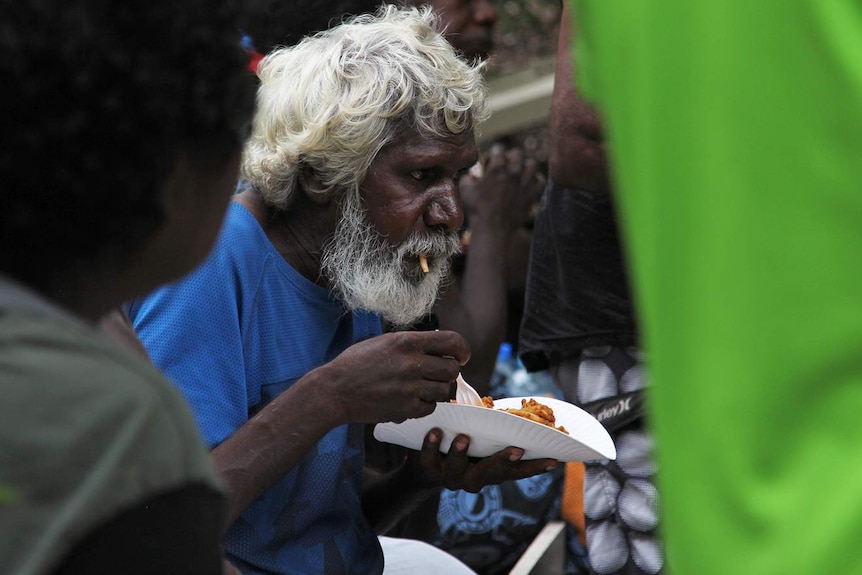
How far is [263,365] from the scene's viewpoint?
235cm

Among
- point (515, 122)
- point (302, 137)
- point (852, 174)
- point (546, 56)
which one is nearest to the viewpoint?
point (852, 174)

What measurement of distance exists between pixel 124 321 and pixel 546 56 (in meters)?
5.16

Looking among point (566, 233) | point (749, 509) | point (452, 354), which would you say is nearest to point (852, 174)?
point (749, 509)

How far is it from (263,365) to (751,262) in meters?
1.56

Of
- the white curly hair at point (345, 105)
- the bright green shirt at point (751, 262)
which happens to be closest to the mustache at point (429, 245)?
the white curly hair at point (345, 105)

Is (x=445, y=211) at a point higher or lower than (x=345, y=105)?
lower

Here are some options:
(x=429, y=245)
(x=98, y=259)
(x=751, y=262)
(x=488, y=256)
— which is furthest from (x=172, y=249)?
(x=488, y=256)

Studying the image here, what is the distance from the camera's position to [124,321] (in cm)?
177

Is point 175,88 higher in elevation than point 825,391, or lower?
higher

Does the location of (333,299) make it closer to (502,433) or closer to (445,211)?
(445,211)

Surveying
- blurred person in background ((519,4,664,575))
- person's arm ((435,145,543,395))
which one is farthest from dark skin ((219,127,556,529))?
person's arm ((435,145,543,395))

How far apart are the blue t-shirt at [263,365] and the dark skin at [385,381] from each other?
0.10 meters

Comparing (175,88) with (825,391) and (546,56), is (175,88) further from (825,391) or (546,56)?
(546,56)

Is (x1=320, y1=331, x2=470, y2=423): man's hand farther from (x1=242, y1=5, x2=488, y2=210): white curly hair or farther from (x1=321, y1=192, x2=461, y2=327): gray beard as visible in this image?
(x1=242, y1=5, x2=488, y2=210): white curly hair
